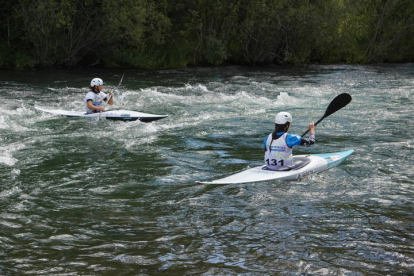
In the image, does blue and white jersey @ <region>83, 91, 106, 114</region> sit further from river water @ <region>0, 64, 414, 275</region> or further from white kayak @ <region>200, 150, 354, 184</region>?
white kayak @ <region>200, 150, 354, 184</region>

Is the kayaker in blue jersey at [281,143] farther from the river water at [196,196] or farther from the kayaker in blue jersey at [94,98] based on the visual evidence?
the kayaker in blue jersey at [94,98]

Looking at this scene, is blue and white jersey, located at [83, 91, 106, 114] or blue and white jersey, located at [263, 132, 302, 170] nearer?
blue and white jersey, located at [263, 132, 302, 170]

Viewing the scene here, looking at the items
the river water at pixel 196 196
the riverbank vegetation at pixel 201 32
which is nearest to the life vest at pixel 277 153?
the river water at pixel 196 196

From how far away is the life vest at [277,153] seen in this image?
24.8ft

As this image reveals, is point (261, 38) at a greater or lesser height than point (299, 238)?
greater

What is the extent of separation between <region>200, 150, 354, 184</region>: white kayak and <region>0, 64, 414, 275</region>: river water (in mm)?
126

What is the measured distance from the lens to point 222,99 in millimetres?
15758

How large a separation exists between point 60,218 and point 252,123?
699 cm

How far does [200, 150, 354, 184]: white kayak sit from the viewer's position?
7.45 m

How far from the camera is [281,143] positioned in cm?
755

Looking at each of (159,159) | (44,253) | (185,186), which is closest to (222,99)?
(159,159)

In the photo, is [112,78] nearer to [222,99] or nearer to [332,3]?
[222,99]

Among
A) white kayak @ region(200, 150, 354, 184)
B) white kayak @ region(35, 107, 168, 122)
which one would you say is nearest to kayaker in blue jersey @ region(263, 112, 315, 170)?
white kayak @ region(200, 150, 354, 184)

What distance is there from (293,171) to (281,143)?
493mm
